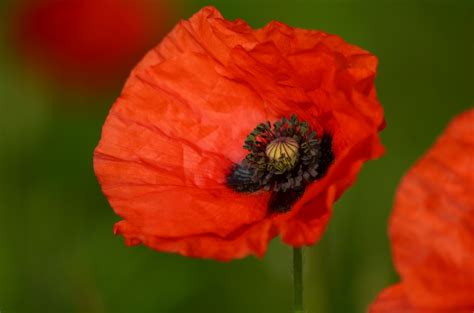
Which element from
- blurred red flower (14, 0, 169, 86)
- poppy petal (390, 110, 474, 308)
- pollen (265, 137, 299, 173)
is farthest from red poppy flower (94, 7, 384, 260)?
blurred red flower (14, 0, 169, 86)

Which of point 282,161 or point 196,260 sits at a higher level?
point 282,161

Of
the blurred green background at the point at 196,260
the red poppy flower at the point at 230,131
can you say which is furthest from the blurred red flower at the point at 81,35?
the red poppy flower at the point at 230,131

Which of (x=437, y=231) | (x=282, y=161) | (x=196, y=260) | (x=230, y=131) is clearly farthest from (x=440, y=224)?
(x=196, y=260)

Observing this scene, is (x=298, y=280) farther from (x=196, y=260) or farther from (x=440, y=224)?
(x=196, y=260)

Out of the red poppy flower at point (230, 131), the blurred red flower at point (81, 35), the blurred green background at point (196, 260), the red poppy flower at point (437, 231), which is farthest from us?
the blurred red flower at point (81, 35)

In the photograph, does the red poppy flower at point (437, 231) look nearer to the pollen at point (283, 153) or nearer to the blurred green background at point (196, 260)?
the pollen at point (283, 153)

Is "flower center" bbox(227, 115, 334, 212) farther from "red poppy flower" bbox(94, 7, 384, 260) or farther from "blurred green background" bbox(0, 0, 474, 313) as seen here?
"blurred green background" bbox(0, 0, 474, 313)
